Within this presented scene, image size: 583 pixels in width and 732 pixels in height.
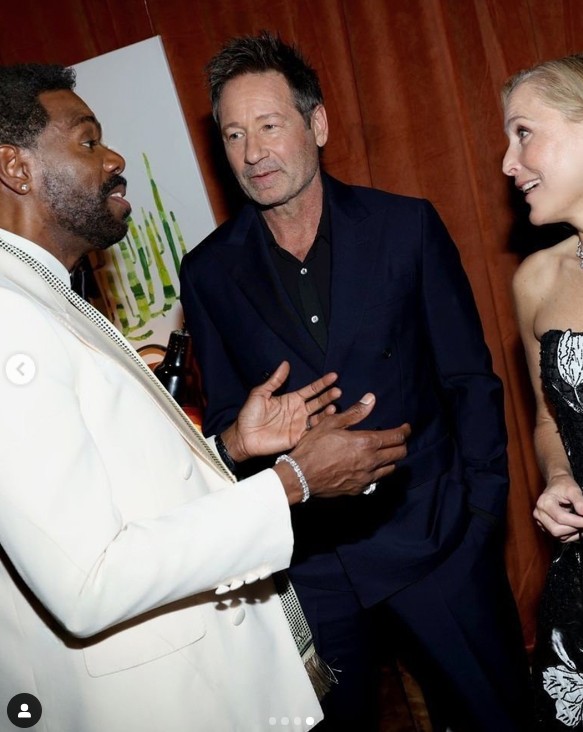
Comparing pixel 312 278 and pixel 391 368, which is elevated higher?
pixel 312 278

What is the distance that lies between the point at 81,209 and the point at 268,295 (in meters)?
0.71

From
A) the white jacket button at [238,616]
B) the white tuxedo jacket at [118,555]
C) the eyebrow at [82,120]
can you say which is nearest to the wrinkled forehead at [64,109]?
the eyebrow at [82,120]

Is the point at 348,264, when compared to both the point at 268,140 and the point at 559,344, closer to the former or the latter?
the point at 268,140

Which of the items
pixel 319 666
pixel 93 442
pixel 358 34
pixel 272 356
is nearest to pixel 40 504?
pixel 93 442

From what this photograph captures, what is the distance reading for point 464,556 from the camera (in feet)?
7.28

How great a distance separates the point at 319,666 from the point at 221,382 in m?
0.89

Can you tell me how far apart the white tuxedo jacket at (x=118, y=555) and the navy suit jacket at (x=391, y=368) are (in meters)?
0.58

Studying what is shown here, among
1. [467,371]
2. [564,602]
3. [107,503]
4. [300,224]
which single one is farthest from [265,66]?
[564,602]

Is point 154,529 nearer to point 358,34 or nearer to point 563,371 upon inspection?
point 563,371

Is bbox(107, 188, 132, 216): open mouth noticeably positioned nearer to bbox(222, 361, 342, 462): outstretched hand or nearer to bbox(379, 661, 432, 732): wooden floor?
Result: bbox(222, 361, 342, 462): outstretched hand

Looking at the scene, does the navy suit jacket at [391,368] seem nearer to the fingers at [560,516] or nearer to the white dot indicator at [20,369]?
the fingers at [560,516]

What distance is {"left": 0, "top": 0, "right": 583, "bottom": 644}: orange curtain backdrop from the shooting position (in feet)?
8.71

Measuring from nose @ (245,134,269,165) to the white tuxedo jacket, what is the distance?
0.83 m

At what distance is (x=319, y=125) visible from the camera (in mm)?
2424
